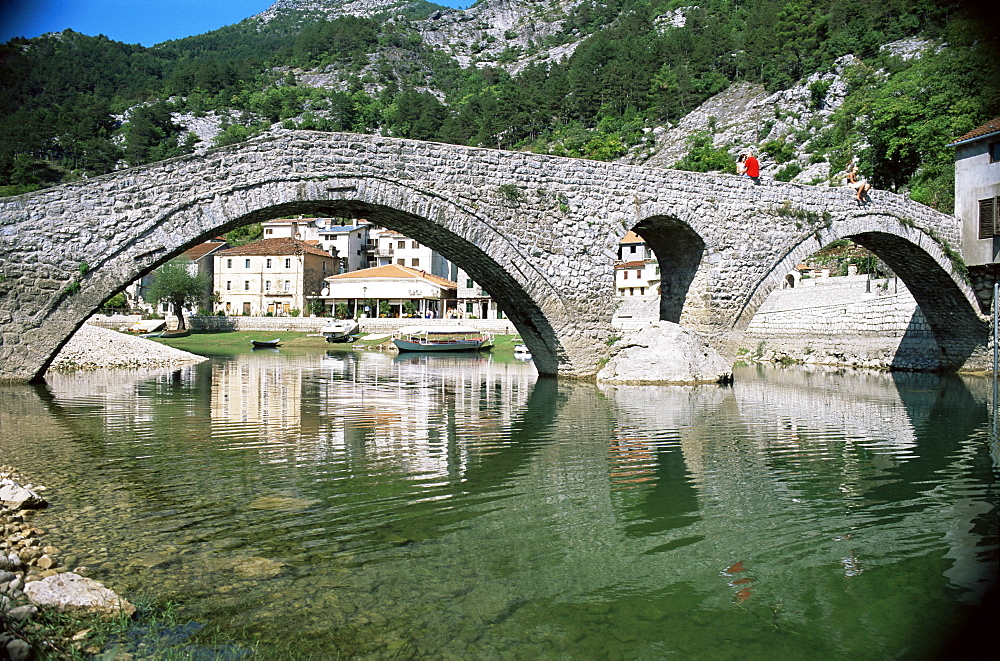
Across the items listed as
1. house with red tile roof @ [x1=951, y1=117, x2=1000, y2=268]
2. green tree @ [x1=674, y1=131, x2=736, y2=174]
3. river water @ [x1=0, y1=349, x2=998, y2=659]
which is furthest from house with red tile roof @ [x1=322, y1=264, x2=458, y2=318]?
river water @ [x1=0, y1=349, x2=998, y2=659]

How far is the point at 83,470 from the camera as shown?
6465mm

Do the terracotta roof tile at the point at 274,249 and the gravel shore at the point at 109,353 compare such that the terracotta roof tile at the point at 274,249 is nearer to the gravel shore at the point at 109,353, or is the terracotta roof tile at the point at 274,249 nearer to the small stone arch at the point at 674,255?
the gravel shore at the point at 109,353

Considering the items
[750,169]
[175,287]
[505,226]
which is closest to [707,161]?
[175,287]

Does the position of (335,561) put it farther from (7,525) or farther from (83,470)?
(83,470)

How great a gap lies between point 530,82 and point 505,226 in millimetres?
86122

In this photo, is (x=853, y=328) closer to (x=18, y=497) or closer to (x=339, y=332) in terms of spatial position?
(x=18, y=497)

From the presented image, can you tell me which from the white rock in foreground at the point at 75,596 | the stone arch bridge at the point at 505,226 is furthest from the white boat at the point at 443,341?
the white rock in foreground at the point at 75,596

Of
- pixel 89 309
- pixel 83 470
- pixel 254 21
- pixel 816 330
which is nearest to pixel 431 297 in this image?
pixel 816 330

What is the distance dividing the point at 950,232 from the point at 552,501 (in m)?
18.2

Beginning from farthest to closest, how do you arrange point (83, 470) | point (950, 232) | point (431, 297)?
point (431, 297), point (950, 232), point (83, 470)

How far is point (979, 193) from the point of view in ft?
60.1

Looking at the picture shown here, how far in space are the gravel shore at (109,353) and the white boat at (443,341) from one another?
11501mm

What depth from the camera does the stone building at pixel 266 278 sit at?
50.6 meters

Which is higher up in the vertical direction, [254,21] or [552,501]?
[254,21]
